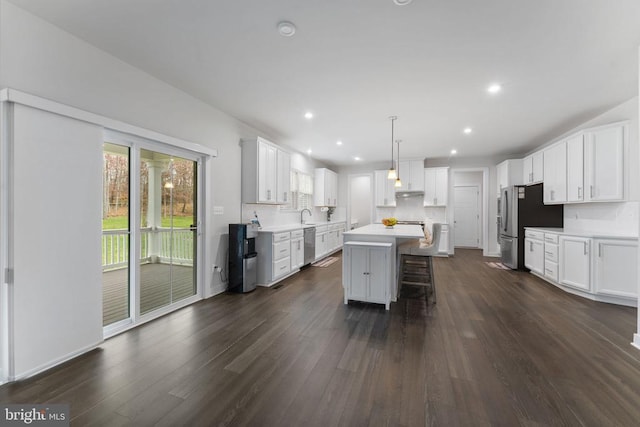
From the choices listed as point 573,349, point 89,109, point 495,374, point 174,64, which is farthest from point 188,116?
point 573,349

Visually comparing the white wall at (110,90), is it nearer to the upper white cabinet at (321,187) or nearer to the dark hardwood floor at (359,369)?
the dark hardwood floor at (359,369)

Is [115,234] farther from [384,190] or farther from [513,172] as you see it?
[513,172]

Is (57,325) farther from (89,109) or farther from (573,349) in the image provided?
(573,349)

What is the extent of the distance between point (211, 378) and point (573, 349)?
3.07 meters

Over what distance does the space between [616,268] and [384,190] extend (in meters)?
4.78

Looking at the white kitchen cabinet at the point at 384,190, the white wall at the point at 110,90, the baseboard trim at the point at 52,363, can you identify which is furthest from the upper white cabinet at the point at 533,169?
the baseboard trim at the point at 52,363

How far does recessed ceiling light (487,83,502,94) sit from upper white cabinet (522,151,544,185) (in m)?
2.91

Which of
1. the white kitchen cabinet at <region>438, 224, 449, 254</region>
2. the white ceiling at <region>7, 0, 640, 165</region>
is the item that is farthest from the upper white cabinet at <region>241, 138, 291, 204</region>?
the white kitchen cabinet at <region>438, 224, 449, 254</region>

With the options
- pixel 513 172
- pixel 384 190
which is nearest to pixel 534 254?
pixel 513 172

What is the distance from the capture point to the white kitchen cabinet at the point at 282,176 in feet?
16.4

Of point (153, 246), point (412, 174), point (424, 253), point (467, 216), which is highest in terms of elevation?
point (412, 174)

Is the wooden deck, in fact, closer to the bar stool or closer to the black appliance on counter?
the black appliance on counter

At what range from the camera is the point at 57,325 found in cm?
210

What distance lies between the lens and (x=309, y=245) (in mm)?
5656
